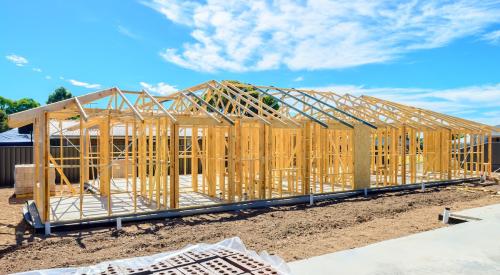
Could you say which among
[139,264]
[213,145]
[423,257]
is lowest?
[423,257]

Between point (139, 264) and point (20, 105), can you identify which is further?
point (20, 105)

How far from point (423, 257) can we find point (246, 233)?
11.2ft

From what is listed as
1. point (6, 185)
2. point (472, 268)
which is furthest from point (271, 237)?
point (6, 185)

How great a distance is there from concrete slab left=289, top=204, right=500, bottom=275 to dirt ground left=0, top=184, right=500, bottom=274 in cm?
89

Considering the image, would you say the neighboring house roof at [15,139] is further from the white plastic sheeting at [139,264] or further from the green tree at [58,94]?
the green tree at [58,94]

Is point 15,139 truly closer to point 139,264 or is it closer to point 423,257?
point 139,264

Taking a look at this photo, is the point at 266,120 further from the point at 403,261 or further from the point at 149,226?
the point at 403,261

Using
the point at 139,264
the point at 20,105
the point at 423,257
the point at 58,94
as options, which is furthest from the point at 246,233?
the point at 20,105

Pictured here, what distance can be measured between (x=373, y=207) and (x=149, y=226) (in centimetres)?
609

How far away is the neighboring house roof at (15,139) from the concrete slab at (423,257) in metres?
17.9

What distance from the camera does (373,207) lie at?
412 inches

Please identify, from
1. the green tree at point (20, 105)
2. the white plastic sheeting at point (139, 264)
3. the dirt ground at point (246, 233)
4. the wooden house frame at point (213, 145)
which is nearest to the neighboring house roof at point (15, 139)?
the wooden house frame at point (213, 145)

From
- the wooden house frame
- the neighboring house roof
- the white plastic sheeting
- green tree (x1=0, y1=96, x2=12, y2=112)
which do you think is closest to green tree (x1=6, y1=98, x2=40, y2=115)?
green tree (x1=0, y1=96, x2=12, y2=112)

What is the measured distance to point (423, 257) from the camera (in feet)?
17.7
